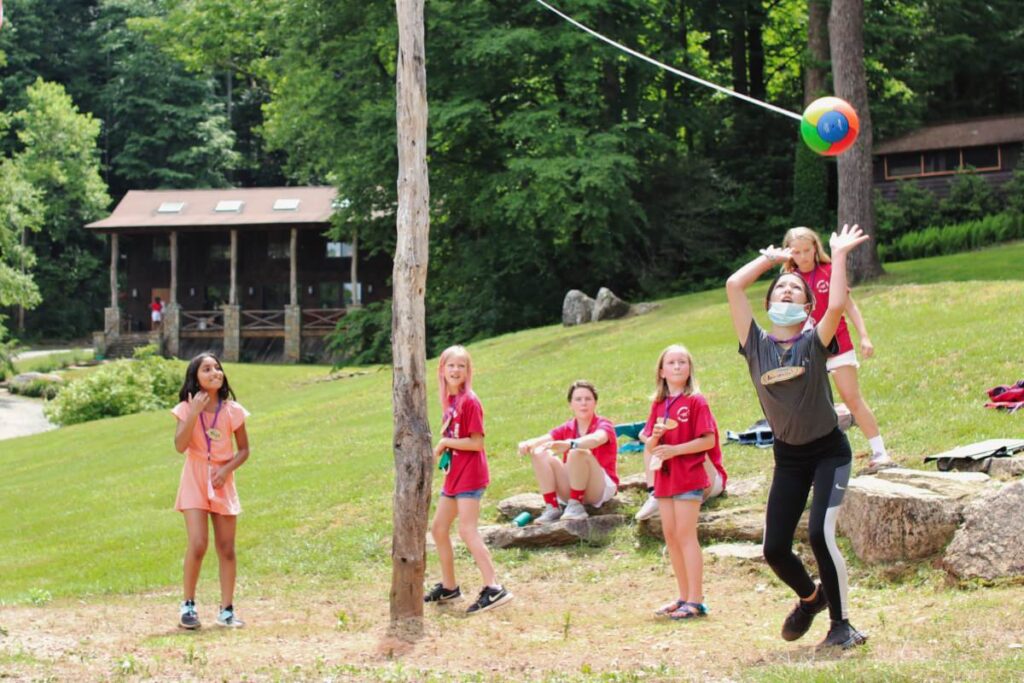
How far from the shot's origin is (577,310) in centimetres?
2992

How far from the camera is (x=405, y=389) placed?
29.9 feet

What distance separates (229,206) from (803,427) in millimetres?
52526

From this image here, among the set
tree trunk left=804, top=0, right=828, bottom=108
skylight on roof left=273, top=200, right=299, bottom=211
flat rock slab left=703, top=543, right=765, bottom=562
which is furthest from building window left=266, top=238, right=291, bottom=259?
flat rock slab left=703, top=543, right=765, bottom=562

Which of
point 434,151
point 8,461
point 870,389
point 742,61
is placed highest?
point 742,61

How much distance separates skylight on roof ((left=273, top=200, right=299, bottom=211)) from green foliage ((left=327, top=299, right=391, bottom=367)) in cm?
1725

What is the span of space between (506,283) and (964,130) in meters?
14.8

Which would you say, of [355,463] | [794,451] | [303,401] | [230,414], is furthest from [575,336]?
[794,451]

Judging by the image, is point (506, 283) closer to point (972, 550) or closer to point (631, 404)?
point (631, 404)

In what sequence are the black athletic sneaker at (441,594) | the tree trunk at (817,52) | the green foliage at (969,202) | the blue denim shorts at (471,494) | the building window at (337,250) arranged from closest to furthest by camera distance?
the blue denim shorts at (471,494), the black athletic sneaker at (441,594), the tree trunk at (817,52), the green foliage at (969,202), the building window at (337,250)

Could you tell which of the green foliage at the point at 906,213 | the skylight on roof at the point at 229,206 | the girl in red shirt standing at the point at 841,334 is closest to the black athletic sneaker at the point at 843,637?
the girl in red shirt standing at the point at 841,334

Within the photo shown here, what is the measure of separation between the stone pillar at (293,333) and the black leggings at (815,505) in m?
46.2

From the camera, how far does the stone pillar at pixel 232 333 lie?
52938 mm

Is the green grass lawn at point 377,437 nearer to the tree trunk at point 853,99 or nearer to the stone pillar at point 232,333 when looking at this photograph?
the tree trunk at point 853,99

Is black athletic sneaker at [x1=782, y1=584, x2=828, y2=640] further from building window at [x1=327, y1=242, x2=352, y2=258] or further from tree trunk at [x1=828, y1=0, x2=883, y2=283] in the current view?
building window at [x1=327, y1=242, x2=352, y2=258]
